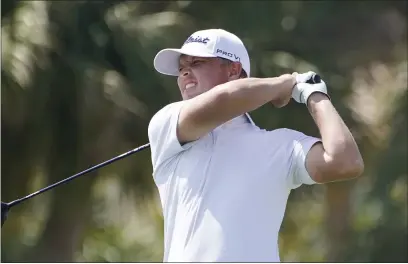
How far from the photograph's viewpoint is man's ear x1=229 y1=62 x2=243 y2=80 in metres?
3.10

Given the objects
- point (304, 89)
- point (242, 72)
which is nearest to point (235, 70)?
point (242, 72)

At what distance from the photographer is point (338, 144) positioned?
279cm

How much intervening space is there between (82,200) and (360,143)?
277cm

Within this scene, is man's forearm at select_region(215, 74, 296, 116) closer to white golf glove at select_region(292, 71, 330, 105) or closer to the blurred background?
white golf glove at select_region(292, 71, 330, 105)

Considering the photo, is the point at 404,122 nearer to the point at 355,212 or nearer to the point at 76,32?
the point at 355,212

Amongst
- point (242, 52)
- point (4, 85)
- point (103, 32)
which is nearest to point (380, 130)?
point (103, 32)

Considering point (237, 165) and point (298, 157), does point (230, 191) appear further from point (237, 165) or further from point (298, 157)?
point (298, 157)

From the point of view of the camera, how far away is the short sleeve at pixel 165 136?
295 centimetres

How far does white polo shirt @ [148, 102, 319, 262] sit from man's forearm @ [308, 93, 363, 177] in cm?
7

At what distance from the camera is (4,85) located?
8.19 meters

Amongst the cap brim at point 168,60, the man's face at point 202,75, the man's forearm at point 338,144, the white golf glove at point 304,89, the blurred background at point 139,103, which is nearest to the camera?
the man's forearm at point 338,144

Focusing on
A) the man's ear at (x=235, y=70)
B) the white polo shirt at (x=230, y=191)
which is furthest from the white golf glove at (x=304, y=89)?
the man's ear at (x=235, y=70)

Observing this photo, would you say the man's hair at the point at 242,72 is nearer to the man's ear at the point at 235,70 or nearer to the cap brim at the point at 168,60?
the man's ear at the point at 235,70

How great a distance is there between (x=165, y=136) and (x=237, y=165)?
0.24 meters
